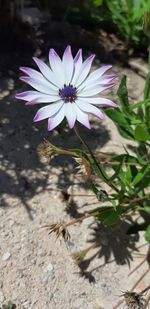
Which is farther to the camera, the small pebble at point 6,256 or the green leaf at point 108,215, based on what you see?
the small pebble at point 6,256

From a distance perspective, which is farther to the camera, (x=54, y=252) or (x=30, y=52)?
(x=30, y=52)

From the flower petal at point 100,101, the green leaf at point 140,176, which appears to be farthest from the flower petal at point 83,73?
the green leaf at point 140,176

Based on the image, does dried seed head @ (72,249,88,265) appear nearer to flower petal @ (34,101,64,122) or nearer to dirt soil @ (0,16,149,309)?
dirt soil @ (0,16,149,309)

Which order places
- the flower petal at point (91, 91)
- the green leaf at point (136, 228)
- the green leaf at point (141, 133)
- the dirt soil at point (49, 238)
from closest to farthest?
1. the flower petal at point (91, 91)
2. the green leaf at point (141, 133)
3. the dirt soil at point (49, 238)
4. the green leaf at point (136, 228)

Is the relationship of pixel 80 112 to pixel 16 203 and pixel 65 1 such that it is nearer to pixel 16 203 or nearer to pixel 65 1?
pixel 16 203

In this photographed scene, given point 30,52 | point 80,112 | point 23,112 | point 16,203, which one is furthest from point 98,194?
point 30,52

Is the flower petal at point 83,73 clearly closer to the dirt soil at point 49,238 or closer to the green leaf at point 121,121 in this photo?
the green leaf at point 121,121
